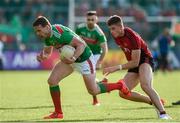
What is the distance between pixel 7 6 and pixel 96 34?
2305 centimetres

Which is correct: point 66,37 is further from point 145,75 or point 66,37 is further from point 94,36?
point 94,36

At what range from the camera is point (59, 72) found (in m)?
14.3

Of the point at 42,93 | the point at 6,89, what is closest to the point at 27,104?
the point at 42,93

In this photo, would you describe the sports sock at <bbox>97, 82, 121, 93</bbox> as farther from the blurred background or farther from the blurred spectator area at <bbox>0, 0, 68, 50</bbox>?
the blurred spectator area at <bbox>0, 0, 68, 50</bbox>

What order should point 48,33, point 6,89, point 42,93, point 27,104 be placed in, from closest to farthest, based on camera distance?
point 48,33 < point 27,104 < point 42,93 < point 6,89

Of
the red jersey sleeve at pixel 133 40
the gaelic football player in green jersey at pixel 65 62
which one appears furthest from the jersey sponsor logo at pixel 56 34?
the red jersey sleeve at pixel 133 40

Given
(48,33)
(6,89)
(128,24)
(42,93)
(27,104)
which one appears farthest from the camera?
(128,24)

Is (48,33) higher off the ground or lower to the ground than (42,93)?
higher

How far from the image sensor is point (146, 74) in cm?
Answer: 1377

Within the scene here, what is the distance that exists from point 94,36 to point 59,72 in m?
4.46

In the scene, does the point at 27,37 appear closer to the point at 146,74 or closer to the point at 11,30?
the point at 11,30

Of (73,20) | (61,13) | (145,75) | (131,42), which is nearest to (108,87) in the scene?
(145,75)

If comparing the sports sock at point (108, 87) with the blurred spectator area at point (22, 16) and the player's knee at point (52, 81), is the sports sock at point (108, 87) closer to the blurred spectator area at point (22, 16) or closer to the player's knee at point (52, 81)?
the player's knee at point (52, 81)

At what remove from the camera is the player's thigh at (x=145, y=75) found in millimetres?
13688
